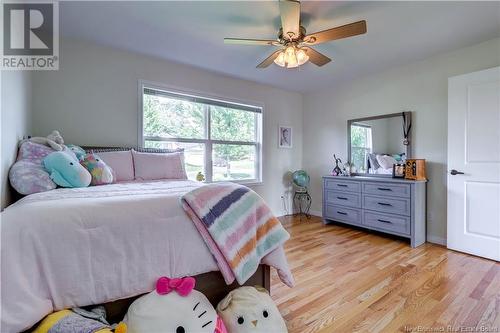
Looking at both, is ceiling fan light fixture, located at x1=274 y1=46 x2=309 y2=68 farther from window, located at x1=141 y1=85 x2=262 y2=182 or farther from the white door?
the white door

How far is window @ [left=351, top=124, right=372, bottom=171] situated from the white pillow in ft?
0.64

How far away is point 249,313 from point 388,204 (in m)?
2.60

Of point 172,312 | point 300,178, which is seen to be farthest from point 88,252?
point 300,178

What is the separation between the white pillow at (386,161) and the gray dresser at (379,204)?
295mm

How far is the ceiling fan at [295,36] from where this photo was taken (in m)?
1.74

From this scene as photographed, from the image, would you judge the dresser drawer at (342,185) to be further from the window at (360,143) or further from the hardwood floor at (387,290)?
the hardwood floor at (387,290)

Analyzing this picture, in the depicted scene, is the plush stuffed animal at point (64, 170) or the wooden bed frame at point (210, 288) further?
the plush stuffed animal at point (64, 170)

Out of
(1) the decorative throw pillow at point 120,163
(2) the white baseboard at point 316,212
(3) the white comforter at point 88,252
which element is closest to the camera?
(3) the white comforter at point 88,252

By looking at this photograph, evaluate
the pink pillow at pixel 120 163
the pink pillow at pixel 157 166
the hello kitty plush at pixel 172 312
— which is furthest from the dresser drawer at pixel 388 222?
the pink pillow at pixel 120 163

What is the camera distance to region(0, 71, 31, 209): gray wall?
1460 mm

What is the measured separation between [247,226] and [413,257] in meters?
2.18

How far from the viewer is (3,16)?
1534 mm

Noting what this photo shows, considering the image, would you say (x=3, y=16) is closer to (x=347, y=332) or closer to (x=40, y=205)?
(x=40, y=205)

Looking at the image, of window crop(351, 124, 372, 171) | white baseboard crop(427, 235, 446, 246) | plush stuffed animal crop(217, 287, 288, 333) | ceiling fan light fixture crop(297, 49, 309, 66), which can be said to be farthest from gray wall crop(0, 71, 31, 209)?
white baseboard crop(427, 235, 446, 246)
